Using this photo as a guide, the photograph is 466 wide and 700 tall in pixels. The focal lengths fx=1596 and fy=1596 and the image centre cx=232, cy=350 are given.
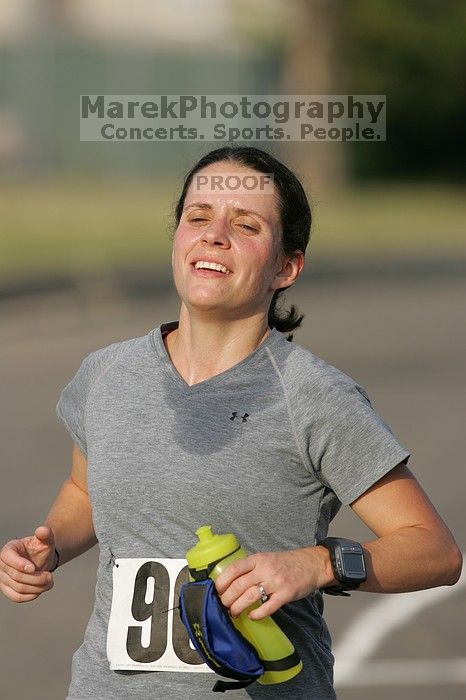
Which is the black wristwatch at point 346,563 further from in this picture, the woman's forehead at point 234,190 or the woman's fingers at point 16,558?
the woman's forehead at point 234,190

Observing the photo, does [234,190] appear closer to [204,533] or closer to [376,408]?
[204,533]

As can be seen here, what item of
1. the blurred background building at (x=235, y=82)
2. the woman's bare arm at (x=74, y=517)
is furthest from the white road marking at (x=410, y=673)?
the blurred background building at (x=235, y=82)

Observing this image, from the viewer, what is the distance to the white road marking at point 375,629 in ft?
21.6

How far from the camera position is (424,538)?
11.4 feet

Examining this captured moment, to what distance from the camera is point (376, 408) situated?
12469 mm

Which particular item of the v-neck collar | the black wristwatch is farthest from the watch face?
the v-neck collar

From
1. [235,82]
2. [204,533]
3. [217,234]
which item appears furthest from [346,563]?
[235,82]

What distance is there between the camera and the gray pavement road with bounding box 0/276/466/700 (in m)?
6.61

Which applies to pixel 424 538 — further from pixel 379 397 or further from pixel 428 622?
pixel 379 397

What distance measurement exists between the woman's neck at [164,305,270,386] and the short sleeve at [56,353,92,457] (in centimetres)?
30

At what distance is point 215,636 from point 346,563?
0.32 m

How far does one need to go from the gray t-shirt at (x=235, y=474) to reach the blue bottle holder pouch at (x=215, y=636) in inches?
11.3

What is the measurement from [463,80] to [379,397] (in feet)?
107

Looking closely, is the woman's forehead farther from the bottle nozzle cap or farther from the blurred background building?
the blurred background building
